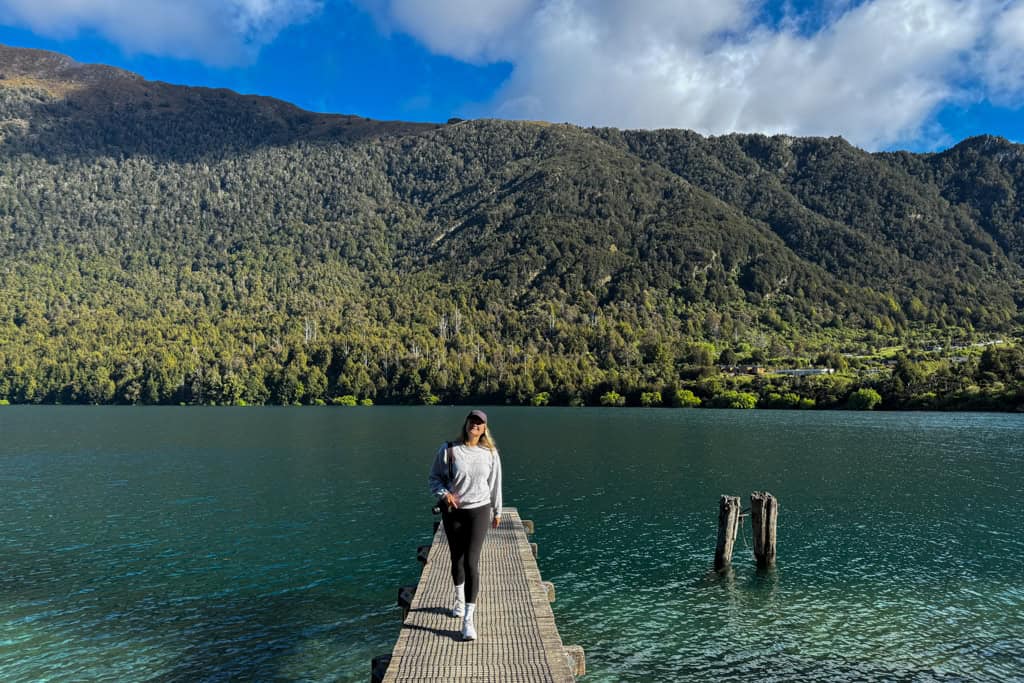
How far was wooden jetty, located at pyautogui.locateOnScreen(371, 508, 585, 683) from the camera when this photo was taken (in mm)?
12195

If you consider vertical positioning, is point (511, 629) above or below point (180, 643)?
above

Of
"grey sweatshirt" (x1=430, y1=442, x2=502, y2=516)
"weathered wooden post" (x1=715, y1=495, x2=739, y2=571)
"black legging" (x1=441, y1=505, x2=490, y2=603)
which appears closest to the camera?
"grey sweatshirt" (x1=430, y1=442, x2=502, y2=516)

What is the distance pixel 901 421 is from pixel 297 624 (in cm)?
11686

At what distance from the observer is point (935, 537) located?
107ft

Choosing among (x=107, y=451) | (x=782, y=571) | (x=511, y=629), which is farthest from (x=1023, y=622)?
(x=107, y=451)

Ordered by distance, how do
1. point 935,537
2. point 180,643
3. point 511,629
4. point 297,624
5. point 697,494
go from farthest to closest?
point 697,494 → point 935,537 → point 297,624 → point 180,643 → point 511,629

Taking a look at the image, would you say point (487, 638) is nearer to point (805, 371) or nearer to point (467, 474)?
point (467, 474)

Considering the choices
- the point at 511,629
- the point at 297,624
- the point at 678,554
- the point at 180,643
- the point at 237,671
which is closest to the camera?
the point at 511,629

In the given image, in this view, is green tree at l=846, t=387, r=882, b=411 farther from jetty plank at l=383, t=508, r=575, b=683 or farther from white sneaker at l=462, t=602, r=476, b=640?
white sneaker at l=462, t=602, r=476, b=640

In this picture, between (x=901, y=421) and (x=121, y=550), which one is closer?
(x=121, y=550)

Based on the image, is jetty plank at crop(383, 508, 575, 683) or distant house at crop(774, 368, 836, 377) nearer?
jetty plank at crop(383, 508, 575, 683)

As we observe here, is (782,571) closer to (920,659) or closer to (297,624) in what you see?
(920,659)

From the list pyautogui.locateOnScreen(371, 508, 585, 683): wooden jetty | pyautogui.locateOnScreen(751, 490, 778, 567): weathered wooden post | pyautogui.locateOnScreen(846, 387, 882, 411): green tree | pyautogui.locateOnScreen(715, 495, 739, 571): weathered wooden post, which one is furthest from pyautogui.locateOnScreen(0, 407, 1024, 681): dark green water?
pyautogui.locateOnScreen(846, 387, 882, 411): green tree

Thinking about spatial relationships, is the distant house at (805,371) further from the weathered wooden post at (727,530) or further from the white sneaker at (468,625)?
the white sneaker at (468,625)
